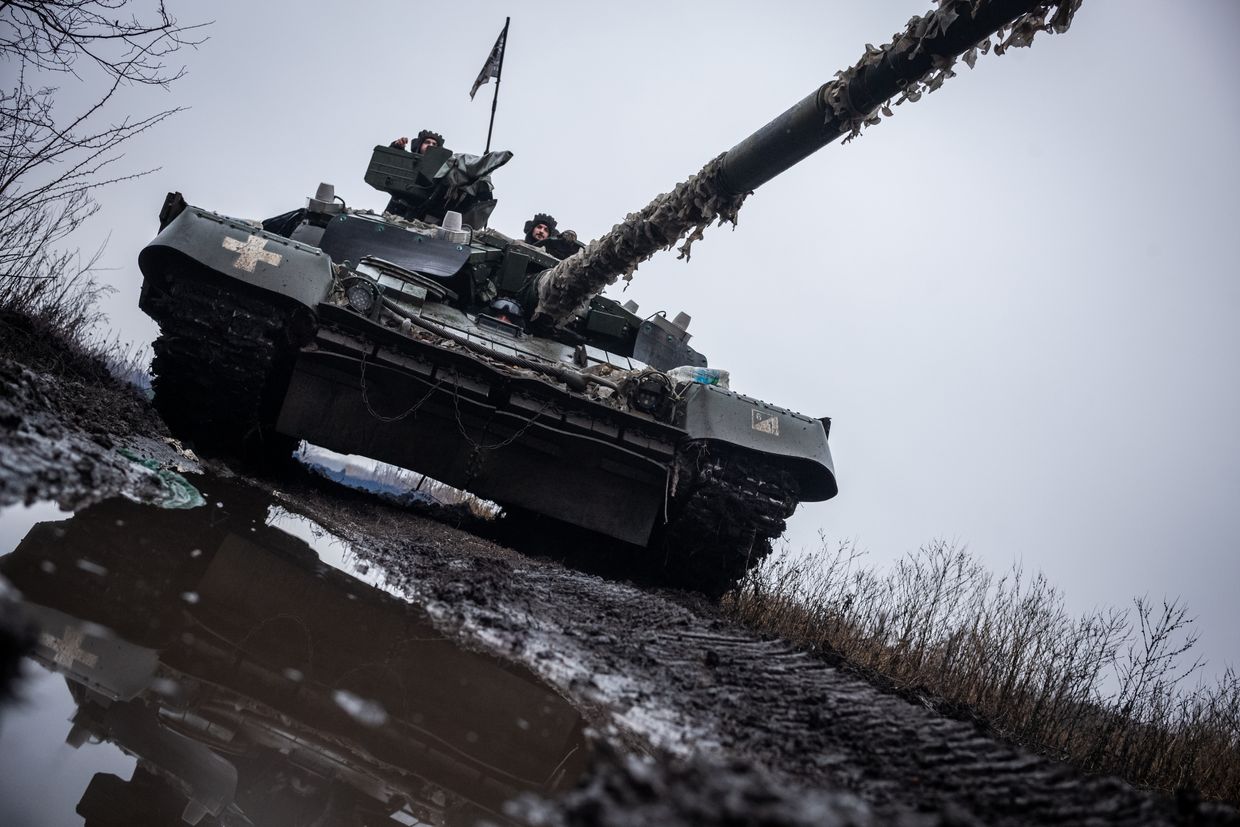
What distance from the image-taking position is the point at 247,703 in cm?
176

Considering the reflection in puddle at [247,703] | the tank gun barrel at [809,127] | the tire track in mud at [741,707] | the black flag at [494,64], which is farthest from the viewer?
the black flag at [494,64]

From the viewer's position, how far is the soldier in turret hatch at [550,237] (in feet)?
26.7

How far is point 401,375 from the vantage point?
5.54 meters

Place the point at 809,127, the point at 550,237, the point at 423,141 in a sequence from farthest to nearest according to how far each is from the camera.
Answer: the point at 423,141
the point at 550,237
the point at 809,127

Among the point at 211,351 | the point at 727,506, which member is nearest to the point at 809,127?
the point at 727,506

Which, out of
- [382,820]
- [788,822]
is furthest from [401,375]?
[788,822]

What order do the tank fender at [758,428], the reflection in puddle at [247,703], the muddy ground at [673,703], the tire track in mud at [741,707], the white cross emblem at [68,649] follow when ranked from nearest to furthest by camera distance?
the muddy ground at [673,703] < the reflection in puddle at [247,703] < the white cross emblem at [68,649] < the tire track in mud at [741,707] < the tank fender at [758,428]

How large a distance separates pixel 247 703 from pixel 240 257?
391 centimetres

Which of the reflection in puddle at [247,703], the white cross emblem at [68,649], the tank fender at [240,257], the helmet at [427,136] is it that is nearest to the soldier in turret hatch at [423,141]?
the helmet at [427,136]

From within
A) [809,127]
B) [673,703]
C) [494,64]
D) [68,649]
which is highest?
[494,64]

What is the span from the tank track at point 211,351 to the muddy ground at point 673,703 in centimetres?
50

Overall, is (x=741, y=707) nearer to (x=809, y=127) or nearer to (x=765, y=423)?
(x=809, y=127)

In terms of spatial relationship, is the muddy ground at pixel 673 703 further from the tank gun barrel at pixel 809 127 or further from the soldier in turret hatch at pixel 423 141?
the soldier in turret hatch at pixel 423 141

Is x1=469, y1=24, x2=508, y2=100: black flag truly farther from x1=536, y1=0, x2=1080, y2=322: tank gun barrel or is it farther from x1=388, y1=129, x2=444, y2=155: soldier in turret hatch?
x1=536, y1=0, x2=1080, y2=322: tank gun barrel
